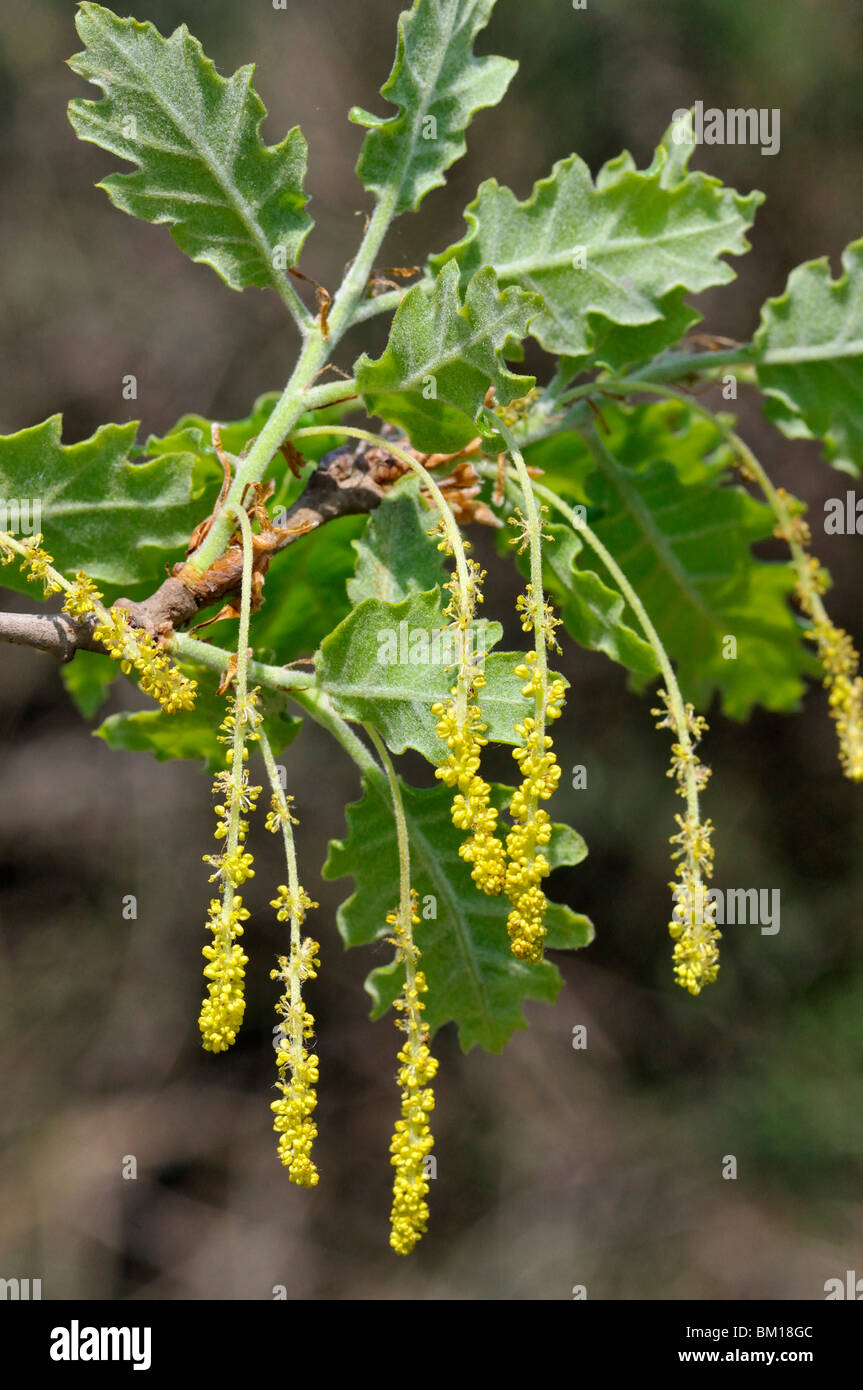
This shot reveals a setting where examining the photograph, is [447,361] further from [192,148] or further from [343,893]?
[343,893]

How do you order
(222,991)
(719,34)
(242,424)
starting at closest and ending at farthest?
1. (222,991)
2. (242,424)
3. (719,34)

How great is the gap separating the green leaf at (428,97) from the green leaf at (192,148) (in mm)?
103

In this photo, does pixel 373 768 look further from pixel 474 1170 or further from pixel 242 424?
pixel 474 1170

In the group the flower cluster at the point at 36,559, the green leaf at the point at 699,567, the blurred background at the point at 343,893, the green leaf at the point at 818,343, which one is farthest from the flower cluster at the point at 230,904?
the blurred background at the point at 343,893

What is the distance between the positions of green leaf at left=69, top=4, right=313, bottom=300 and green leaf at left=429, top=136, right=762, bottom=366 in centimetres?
21

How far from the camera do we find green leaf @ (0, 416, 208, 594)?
47.0 inches

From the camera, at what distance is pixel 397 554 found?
49.8 inches

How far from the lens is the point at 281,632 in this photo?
160cm

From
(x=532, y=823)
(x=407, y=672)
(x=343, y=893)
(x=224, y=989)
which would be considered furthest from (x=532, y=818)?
(x=343, y=893)

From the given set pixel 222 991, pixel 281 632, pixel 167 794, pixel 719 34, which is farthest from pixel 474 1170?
pixel 719 34

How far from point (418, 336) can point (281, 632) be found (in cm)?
64

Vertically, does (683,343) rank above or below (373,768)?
above

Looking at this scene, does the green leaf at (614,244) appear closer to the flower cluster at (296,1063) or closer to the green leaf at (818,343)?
the green leaf at (818,343)

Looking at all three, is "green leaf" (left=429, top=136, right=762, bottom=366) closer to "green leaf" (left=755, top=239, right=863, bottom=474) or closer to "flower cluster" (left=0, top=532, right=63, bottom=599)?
"green leaf" (left=755, top=239, right=863, bottom=474)
